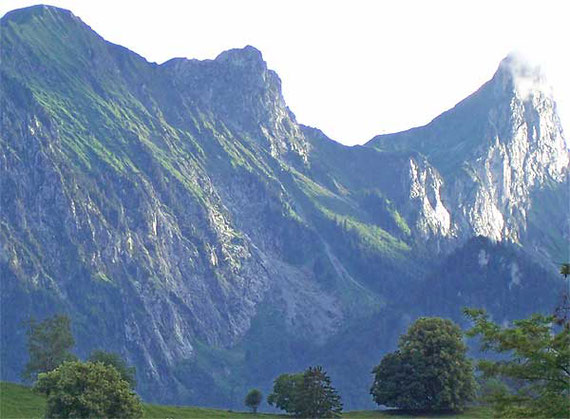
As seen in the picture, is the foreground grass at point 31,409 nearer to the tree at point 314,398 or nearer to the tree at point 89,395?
the tree at point 314,398

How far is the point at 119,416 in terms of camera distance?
84875mm

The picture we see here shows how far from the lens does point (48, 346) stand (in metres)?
150

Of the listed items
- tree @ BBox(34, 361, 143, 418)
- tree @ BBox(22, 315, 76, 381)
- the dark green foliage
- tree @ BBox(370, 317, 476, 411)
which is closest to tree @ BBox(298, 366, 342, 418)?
tree @ BBox(370, 317, 476, 411)

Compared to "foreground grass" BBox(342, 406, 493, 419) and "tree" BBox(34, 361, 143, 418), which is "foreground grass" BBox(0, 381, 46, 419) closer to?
"tree" BBox(34, 361, 143, 418)

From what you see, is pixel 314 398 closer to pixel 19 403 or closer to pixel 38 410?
pixel 38 410

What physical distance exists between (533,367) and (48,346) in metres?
120

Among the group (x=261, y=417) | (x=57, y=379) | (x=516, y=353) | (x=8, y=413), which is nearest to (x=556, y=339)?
(x=516, y=353)

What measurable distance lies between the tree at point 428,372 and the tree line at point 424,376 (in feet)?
0.47

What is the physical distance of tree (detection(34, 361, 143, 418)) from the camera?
8300cm

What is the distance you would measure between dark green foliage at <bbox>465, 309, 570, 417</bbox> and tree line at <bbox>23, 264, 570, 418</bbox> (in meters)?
0.05

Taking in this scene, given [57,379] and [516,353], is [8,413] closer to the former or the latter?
[57,379]

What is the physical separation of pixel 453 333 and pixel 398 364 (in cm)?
930

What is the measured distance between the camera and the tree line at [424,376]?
4209 cm

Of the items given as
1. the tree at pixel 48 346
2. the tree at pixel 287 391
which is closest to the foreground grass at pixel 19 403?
the tree at pixel 48 346
